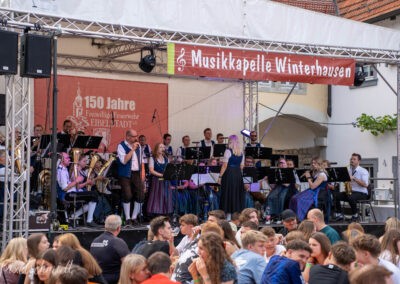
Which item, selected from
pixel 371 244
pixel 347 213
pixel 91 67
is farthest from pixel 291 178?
pixel 371 244

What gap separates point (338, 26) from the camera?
15008 mm

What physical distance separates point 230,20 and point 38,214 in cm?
491

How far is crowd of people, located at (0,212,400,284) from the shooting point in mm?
5984

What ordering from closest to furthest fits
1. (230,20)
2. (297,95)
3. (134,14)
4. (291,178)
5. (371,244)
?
(371,244), (134,14), (230,20), (291,178), (297,95)

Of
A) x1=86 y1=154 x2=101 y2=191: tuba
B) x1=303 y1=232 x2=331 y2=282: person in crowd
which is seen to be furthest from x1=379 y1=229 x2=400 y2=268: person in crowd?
x1=86 y1=154 x2=101 y2=191: tuba

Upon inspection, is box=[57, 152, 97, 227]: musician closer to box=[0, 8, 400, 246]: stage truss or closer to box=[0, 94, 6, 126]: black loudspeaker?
box=[0, 8, 400, 246]: stage truss

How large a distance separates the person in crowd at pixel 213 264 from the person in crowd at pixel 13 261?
6.26 ft

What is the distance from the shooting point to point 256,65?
14.1 meters

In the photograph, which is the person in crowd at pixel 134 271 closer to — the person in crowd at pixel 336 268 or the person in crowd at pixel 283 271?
the person in crowd at pixel 283 271

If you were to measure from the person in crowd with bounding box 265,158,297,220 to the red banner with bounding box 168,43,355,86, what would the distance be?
9.67 ft

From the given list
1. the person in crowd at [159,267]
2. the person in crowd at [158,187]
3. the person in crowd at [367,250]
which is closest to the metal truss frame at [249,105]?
the person in crowd at [158,187]

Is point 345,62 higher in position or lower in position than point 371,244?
higher

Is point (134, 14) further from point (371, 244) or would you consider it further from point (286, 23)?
point (371, 244)

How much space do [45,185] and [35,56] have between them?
3.76m
